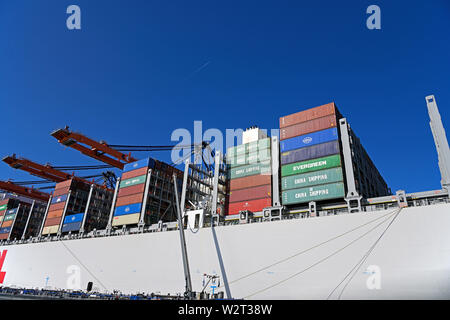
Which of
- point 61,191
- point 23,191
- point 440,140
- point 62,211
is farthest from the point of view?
point 23,191

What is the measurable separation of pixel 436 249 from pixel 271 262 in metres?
11.7

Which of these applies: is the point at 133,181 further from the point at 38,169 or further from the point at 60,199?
A: the point at 38,169

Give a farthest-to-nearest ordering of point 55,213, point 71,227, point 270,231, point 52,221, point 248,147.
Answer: point 55,213 < point 52,221 < point 71,227 < point 248,147 < point 270,231

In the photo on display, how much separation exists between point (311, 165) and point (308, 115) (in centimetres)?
606

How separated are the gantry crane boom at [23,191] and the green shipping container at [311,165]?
56.7 meters

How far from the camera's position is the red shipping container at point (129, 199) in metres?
37.4

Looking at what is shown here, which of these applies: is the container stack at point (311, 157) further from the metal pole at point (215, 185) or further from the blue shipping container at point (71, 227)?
the blue shipping container at point (71, 227)

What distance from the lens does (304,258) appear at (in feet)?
71.3

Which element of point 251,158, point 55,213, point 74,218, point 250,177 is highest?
point 251,158

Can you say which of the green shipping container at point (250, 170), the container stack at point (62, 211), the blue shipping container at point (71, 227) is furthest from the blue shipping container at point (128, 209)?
the green shipping container at point (250, 170)

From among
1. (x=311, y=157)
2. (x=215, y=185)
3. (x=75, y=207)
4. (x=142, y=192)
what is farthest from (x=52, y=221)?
(x=311, y=157)
